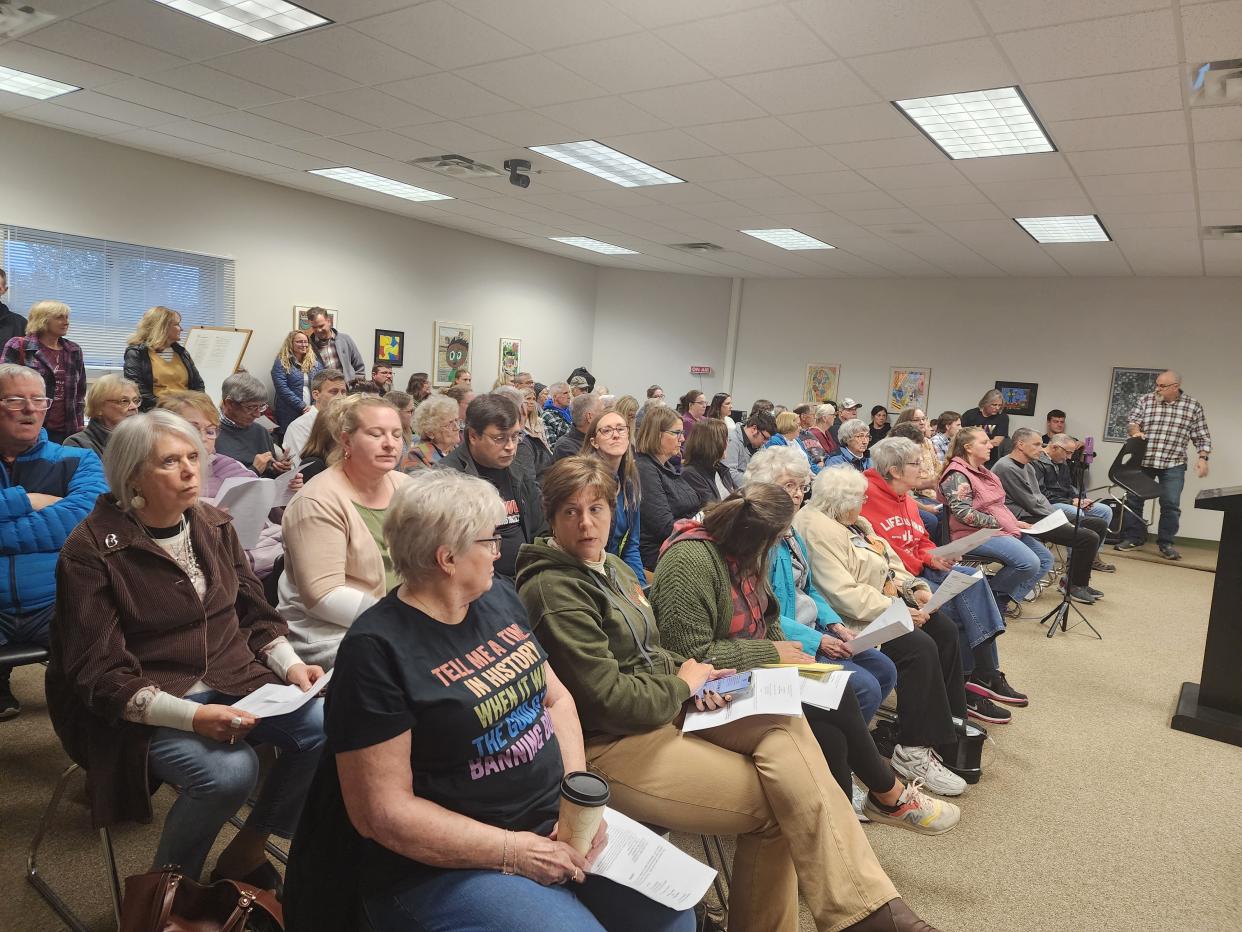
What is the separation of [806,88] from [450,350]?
676 cm

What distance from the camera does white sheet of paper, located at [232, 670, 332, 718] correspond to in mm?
1797

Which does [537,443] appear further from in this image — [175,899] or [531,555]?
[175,899]

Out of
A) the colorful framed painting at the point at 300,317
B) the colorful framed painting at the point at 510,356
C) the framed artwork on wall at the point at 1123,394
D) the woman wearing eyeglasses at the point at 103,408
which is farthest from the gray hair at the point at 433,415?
Result: the framed artwork on wall at the point at 1123,394

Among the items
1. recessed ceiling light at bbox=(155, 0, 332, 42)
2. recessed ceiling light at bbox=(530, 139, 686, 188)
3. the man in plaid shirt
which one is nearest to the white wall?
recessed ceiling light at bbox=(155, 0, 332, 42)

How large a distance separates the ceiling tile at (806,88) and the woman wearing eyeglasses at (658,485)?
1875 mm

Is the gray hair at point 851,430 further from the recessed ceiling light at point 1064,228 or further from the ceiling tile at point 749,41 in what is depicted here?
the ceiling tile at point 749,41

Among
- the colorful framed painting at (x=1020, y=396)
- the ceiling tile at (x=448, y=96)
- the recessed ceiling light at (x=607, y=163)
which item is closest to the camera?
the ceiling tile at (x=448, y=96)

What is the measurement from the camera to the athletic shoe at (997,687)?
4043 mm

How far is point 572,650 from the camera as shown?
5.86 ft

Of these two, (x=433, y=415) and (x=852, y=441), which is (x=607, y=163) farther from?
(x=433, y=415)

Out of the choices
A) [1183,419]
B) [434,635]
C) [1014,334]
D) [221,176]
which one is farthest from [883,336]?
[434,635]

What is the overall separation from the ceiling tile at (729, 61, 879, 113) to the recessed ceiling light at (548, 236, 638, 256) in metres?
5.57

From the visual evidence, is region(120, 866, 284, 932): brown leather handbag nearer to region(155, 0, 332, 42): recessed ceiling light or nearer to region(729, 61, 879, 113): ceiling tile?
region(155, 0, 332, 42): recessed ceiling light

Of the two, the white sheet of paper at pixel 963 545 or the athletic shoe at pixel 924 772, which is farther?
the white sheet of paper at pixel 963 545
